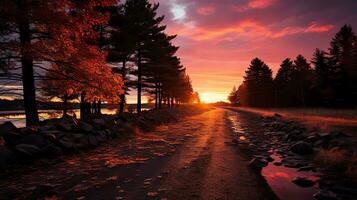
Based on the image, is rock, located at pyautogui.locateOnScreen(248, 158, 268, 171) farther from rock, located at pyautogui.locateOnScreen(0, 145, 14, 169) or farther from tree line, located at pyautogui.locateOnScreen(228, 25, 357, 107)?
tree line, located at pyautogui.locateOnScreen(228, 25, 357, 107)

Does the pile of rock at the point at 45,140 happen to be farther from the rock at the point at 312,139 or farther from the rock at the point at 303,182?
the rock at the point at 312,139

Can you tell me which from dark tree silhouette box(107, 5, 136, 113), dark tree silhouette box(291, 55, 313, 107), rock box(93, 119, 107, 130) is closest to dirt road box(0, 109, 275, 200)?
rock box(93, 119, 107, 130)

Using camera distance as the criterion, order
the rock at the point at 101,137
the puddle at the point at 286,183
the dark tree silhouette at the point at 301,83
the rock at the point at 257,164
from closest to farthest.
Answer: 1. the puddle at the point at 286,183
2. the rock at the point at 257,164
3. the rock at the point at 101,137
4. the dark tree silhouette at the point at 301,83

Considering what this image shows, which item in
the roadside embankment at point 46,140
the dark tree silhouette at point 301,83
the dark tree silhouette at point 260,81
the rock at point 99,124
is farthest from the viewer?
the dark tree silhouette at point 260,81

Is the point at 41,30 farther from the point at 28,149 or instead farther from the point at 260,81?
the point at 260,81

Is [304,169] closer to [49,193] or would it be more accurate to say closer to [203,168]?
[203,168]

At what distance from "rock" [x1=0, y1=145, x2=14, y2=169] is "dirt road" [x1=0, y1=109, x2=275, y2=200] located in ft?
1.79

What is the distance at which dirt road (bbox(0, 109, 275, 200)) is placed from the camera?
5.48 m

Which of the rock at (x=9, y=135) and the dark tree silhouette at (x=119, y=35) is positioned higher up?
the dark tree silhouette at (x=119, y=35)

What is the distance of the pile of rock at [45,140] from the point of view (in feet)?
25.2

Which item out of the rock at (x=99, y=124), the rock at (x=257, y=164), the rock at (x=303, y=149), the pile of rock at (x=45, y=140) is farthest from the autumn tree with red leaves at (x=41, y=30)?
the rock at (x=303, y=149)

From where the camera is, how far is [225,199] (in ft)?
17.1

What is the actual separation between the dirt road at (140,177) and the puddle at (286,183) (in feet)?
1.39

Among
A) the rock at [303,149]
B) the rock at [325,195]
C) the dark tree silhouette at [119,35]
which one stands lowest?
the rock at [325,195]
